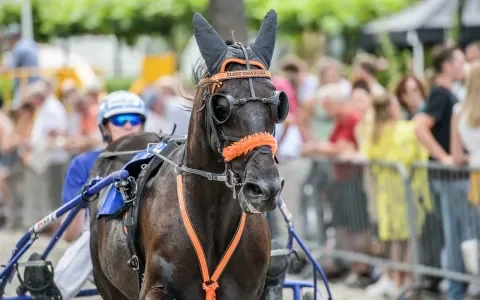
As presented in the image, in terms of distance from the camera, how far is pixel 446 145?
10859 millimetres

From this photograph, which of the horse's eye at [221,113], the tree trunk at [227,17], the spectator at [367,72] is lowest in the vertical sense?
the horse's eye at [221,113]

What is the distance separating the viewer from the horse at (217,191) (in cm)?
534

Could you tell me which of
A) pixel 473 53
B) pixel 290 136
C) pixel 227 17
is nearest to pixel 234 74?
pixel 227 17

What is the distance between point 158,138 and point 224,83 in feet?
6.38

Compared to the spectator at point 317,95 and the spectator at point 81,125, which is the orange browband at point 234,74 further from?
the spectator at point 81,125

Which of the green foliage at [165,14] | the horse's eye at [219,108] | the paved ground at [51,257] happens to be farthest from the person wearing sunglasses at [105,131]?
the green foliage at [165,14]

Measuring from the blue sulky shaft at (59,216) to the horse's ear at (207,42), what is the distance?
3.88 ft

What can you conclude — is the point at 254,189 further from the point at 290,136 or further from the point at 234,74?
the point at 290,136

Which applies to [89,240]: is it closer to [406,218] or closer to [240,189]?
[240,189]

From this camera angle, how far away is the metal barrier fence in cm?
Answer: 1011

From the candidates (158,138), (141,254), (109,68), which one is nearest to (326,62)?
(158,138)

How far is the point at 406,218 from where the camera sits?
1096 cm

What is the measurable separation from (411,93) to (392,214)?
1499mm

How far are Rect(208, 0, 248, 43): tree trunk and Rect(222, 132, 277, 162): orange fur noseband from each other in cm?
727
